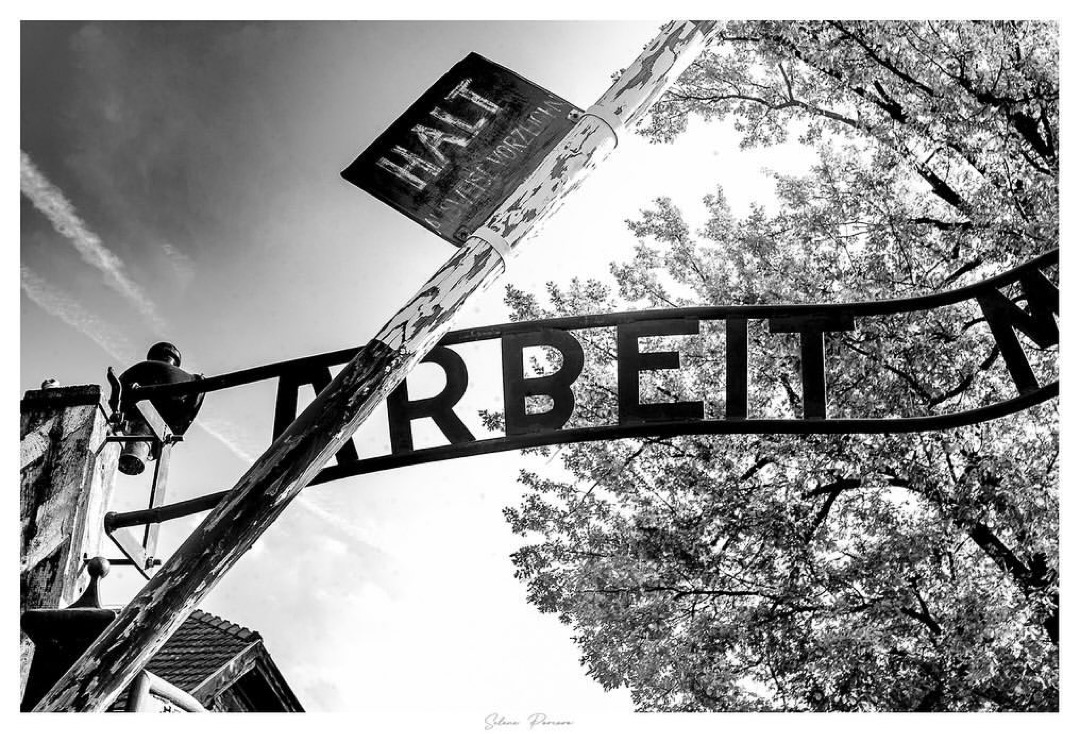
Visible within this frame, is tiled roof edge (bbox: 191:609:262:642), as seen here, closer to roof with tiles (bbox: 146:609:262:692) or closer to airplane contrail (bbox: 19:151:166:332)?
roof with tiles (bbox: 146:609:262:692)

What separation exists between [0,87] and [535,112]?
A: 5.09 feet

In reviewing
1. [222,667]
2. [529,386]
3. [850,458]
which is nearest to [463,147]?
[529,386]

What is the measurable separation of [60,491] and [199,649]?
296 centimetres

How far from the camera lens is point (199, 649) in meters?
4.82

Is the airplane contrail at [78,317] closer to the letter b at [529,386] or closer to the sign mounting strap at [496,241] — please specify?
the letter b at [529,386]

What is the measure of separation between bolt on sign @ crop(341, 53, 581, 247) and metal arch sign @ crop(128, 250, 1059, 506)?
0.32 meters

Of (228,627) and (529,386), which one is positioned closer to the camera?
(529,386)

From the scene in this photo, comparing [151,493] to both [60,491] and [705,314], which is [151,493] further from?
[705,314]

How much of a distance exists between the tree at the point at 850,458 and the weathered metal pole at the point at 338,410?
4.18 metres

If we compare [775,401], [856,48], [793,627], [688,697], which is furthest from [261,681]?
[856,48]

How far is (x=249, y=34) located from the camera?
374 centimetres

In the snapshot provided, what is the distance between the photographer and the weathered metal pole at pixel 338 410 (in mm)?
1497

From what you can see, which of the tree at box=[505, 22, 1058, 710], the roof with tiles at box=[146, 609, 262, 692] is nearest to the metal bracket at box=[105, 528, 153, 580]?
the roof with tiles at box=[146, 609, 262, 692]

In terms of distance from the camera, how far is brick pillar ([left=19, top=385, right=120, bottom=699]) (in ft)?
6.94
